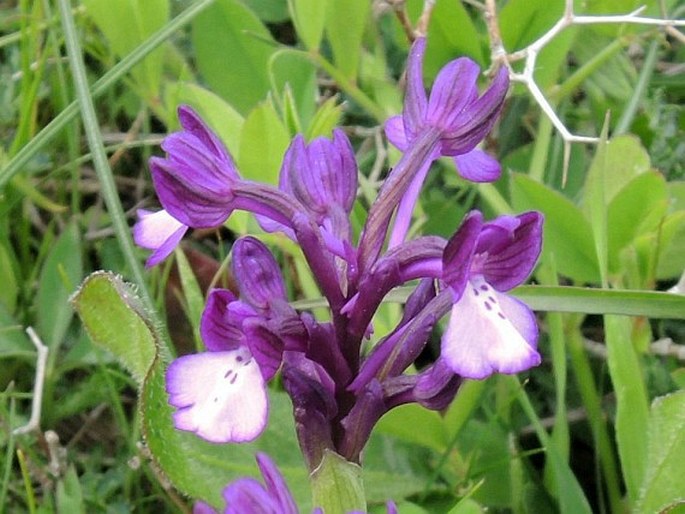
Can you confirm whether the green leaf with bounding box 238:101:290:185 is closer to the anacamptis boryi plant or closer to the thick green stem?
the anacamptis boryi plant

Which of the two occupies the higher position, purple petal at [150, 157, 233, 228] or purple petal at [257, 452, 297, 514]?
purple petal at [150, 157, 233, 228]

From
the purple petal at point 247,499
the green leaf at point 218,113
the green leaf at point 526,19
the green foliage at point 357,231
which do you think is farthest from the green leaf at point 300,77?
the purple petal at point 247,499

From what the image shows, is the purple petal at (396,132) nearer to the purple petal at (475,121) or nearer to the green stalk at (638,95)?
the purple petal at (475,121)

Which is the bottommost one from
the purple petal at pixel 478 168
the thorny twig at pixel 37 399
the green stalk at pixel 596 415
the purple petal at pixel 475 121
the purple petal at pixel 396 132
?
the green stalk at pixel 596 415

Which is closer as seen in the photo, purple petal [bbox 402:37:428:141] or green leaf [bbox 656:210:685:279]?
purple petal [bbox 402:37:428:141]

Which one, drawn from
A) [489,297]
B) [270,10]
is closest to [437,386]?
[489,297]

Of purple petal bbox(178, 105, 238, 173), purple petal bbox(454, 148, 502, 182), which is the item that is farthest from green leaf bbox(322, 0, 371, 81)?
purple petal bbox(178, 105, 238, 173)

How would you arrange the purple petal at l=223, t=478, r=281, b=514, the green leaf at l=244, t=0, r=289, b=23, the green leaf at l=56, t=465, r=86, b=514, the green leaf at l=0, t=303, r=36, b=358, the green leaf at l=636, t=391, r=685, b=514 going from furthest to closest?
the green leaf at l=244, t=0, r=289, b=23 < the green leaf at l=0, t=303, r=36, b=358 < the green leaf at l=56, t=465, r=86, b=514 < the green leaf at l=636, t=391, r=685, b=514 < the purple petal at l=223, t=478, r=281, b=514
